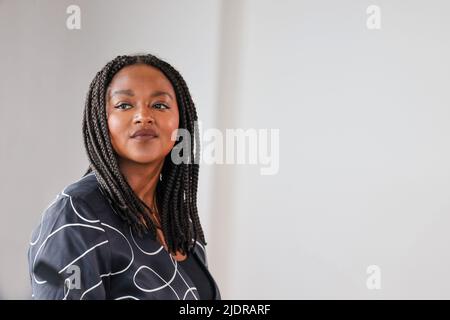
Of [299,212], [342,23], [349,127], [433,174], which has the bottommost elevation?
[299,212]

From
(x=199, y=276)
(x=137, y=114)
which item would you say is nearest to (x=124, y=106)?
(x=137, y=114)

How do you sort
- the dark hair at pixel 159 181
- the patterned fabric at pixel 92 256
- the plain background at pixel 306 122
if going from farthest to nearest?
1. the plain background at pixel 306 122
2. the dark hair at pixel 159 181
3. the patterned fabric at pixel 92 256

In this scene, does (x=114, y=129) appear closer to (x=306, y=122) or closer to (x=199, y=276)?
(x=199, y=276)

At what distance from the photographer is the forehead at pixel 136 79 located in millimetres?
958

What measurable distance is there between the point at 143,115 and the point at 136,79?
6 cm

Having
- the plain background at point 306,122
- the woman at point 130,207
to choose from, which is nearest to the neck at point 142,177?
the woman at point 130,207

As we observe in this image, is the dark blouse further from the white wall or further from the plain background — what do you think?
the white wall

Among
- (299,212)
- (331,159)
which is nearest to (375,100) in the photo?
(331,159)

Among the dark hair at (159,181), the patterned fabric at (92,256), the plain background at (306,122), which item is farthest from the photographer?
the plain background at (306,122)

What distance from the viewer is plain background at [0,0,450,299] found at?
5.72ft

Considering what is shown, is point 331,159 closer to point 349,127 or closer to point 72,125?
point 349,127

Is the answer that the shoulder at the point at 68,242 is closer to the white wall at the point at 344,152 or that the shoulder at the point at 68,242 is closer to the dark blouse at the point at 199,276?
the dark blouse at the point at 199,276

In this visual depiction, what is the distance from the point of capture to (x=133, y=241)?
35.3 inches

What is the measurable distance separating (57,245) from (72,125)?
0.94 metres
